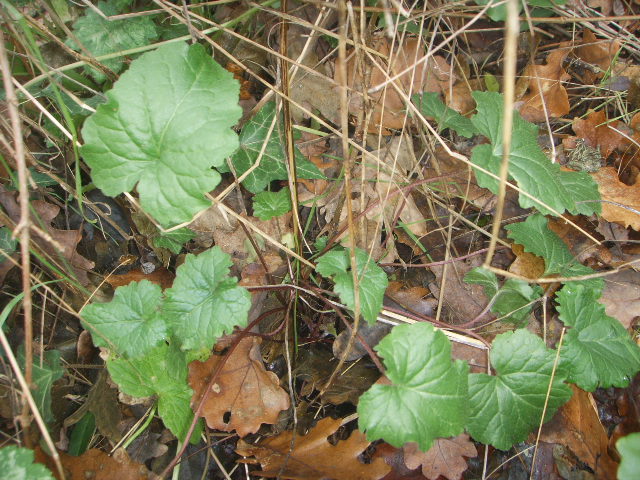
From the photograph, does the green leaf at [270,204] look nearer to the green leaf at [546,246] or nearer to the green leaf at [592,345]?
the green leaf at [546,246]

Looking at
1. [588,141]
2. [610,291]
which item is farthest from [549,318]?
[588,141]

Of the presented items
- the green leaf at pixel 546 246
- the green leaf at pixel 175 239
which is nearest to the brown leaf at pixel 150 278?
the green leaf at pixel 175 239

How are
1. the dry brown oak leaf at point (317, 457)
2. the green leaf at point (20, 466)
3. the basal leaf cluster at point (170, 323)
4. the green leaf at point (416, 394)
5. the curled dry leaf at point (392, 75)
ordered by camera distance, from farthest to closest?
1. the curled dry leaf at point (392, 75)
2. the dry brown oak leaf at point (317, 457)
3. the basal leaf cluster at point (170, 323)
4. the green leaf at point (416, 394)
5. the green leaf at point (20, 466)

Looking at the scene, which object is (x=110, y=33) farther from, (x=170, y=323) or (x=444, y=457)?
(x=444, y=457)

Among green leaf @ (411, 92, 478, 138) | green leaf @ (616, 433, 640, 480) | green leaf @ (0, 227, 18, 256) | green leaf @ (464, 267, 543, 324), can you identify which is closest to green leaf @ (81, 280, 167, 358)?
green leaf @ (0, 227, 18, 256)

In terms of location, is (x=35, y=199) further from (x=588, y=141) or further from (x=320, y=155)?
(x=588, y=141)

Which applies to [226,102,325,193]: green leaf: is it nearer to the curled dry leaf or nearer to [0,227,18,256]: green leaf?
the curled dry leaf
